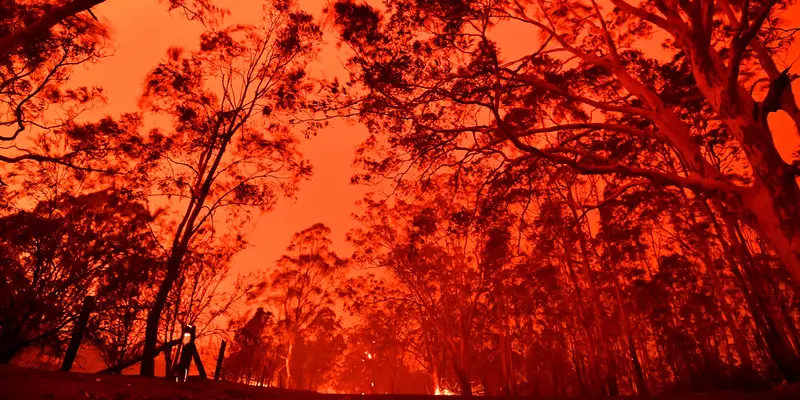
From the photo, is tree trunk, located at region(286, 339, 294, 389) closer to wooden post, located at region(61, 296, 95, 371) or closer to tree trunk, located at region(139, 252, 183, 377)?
tree trunk, located at region(139, 252, 183, 377)

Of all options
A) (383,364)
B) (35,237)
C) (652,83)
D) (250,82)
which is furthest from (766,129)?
→ (383,364)

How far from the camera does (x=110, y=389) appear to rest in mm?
5945

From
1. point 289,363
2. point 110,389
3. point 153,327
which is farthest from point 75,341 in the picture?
point 289,363

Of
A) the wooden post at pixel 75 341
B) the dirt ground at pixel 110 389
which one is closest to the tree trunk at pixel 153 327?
the dirt ground at pixel 110 389

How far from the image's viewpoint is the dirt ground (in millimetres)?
4828

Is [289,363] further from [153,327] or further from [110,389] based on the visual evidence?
[110,389]

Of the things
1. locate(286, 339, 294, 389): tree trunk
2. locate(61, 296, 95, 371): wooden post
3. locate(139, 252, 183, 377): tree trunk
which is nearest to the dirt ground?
locate(61, 296, 95, 371): wooden post

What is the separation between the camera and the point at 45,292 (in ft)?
39.7

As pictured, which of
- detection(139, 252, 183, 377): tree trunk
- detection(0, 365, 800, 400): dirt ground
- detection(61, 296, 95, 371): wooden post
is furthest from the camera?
detection(139, 252, 183, 377): tree trunk

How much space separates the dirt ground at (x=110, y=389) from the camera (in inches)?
190

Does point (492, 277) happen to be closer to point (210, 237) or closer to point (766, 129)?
point (210, 237)

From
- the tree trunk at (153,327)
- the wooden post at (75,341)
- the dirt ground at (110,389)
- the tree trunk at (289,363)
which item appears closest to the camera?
the dirt ground at (110,389)

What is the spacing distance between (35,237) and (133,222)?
304 cm

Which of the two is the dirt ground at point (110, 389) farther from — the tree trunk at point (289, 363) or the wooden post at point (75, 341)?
the tree trunk at point (289, 363)
